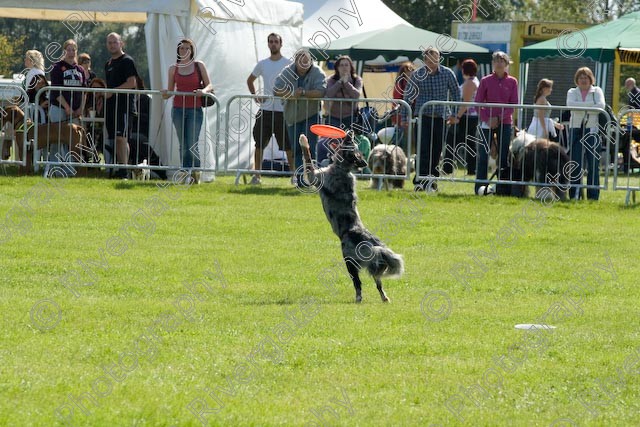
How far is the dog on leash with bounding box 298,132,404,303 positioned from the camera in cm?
980

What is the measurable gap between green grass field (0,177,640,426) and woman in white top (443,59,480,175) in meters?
2.21

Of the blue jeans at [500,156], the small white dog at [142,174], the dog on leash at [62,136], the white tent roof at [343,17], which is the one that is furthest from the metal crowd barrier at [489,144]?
the white tent roof at [343,17]

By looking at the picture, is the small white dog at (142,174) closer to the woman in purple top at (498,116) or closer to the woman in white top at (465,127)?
the woman in white top at (465,127)

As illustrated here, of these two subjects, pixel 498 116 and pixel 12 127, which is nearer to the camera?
pixel 498 116

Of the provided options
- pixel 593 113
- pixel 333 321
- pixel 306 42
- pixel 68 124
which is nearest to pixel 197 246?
pixel 333 321

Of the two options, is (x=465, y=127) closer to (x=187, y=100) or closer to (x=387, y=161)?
(x=387, y=161)

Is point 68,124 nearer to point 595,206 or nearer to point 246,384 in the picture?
point 595,206

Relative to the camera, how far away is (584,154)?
678 inches

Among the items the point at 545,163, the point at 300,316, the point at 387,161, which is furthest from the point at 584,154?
the point at 300,316

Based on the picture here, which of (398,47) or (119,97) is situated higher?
(398,47)

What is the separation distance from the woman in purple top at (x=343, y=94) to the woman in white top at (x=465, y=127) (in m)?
1.48

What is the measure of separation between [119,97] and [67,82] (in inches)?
31.1

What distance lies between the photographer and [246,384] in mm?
7184

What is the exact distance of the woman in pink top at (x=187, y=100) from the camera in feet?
57.2
